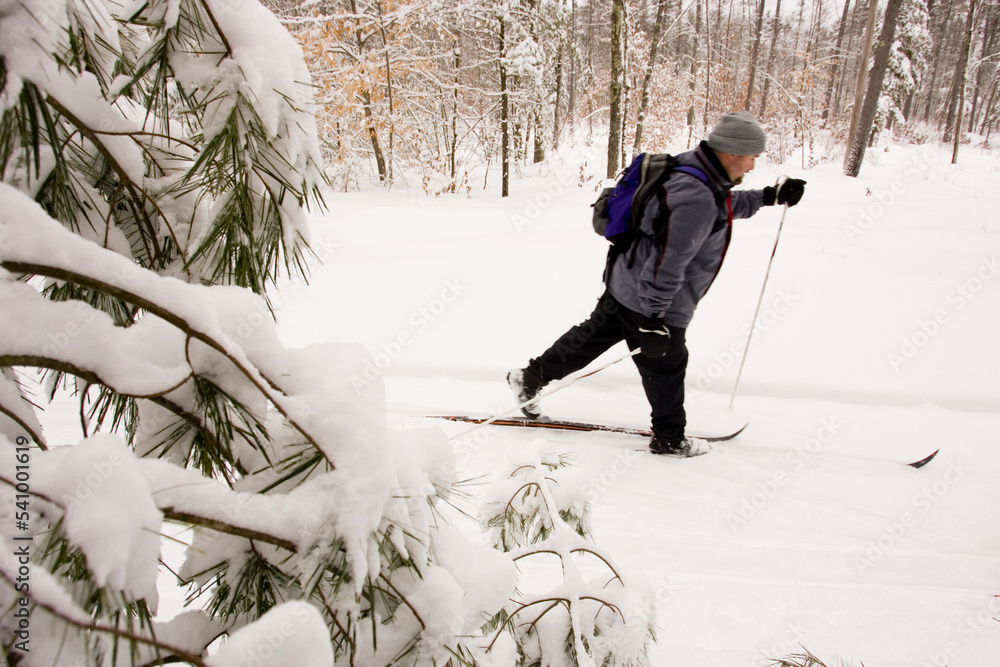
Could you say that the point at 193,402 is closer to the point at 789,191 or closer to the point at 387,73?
the point at 789,191

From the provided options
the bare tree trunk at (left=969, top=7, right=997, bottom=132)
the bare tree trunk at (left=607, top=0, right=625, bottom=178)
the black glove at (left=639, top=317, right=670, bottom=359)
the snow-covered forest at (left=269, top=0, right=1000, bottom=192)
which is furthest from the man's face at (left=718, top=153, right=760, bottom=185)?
the bare tree trunk at (left=969, top=7, right=997, bottom=132)

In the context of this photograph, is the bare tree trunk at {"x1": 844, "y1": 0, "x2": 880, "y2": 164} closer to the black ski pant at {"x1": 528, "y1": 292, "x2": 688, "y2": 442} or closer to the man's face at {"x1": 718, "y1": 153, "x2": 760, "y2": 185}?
the man's face at {"x1": 718, "y1": 153, "x2": 760, "y2": 185}

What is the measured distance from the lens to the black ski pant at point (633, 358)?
2.73 metres

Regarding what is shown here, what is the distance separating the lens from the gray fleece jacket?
2.26 metres

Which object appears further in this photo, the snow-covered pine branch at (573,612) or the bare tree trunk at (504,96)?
the bare tree trunk at (504,96)

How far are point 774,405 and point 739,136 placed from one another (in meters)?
2.13

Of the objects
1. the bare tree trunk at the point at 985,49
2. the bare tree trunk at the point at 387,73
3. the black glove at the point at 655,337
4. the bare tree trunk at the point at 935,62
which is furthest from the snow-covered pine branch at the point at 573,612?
the bare tree trunk at the point at 935,62

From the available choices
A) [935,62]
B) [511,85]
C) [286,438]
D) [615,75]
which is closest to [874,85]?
[615,75]

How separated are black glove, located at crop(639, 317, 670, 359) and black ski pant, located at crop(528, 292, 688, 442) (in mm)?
93

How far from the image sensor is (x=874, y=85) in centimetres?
1059

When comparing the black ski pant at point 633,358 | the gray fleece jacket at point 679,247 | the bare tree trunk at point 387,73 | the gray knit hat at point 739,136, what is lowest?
the black ski pant at point 633,358

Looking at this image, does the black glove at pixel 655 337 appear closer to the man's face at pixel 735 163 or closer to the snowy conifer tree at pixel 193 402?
the man's face at pixel 735 163

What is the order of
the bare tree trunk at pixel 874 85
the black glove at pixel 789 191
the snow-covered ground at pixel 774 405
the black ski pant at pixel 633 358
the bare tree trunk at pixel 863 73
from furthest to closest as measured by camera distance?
the bare tree trunk at pixel 863 73, the bare tree trunk at pixel 874 85, the black glove at pixel 789 191, the black ski pant at pixel 633 358, the snow-covered ground at pixel 774 405

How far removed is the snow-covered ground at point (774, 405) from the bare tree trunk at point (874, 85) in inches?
210
